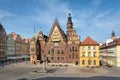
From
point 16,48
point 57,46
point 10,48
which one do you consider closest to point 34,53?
point 57,46

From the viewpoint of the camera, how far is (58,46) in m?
92.6

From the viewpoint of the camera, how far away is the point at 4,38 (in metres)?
104

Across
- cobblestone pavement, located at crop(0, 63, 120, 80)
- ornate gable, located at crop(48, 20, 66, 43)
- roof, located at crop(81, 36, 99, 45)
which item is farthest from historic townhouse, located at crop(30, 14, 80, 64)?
cobblestone pavement, located at crop(0, 63, 120, 80)

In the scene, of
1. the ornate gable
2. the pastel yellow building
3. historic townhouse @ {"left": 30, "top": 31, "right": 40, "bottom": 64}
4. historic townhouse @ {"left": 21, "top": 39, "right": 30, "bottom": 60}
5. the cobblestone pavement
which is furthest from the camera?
historic townhouse @ {"left": 21, "top": 39, "right": 30, "bottom": 60}

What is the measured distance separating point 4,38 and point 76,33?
1812 inches

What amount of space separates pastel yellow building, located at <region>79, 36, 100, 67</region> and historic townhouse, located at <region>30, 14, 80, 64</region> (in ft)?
39.3

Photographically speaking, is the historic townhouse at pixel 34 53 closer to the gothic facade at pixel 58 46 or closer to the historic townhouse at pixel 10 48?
the gothic facade at pixel 58 46

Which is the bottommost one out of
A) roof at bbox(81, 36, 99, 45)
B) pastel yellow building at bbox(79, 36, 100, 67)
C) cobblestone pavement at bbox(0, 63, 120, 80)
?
cobblestone pavement at bbox(0, 63, 120, 80)

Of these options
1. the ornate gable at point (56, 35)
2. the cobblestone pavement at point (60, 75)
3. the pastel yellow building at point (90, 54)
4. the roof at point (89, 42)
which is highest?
the ornate gable at point (56, 35)

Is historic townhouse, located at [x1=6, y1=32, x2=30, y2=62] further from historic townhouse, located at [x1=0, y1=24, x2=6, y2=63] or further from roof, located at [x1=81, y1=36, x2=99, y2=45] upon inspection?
roof, located at [x1=81, y1=36, x2=99, y2=45]

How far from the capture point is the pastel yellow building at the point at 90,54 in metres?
75.7

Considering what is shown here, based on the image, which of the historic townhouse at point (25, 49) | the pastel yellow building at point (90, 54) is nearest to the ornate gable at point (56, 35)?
the pastel yellow building at point (90, 54)

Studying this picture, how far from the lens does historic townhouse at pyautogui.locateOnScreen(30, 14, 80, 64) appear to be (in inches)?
3519

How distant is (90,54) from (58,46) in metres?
22.4
